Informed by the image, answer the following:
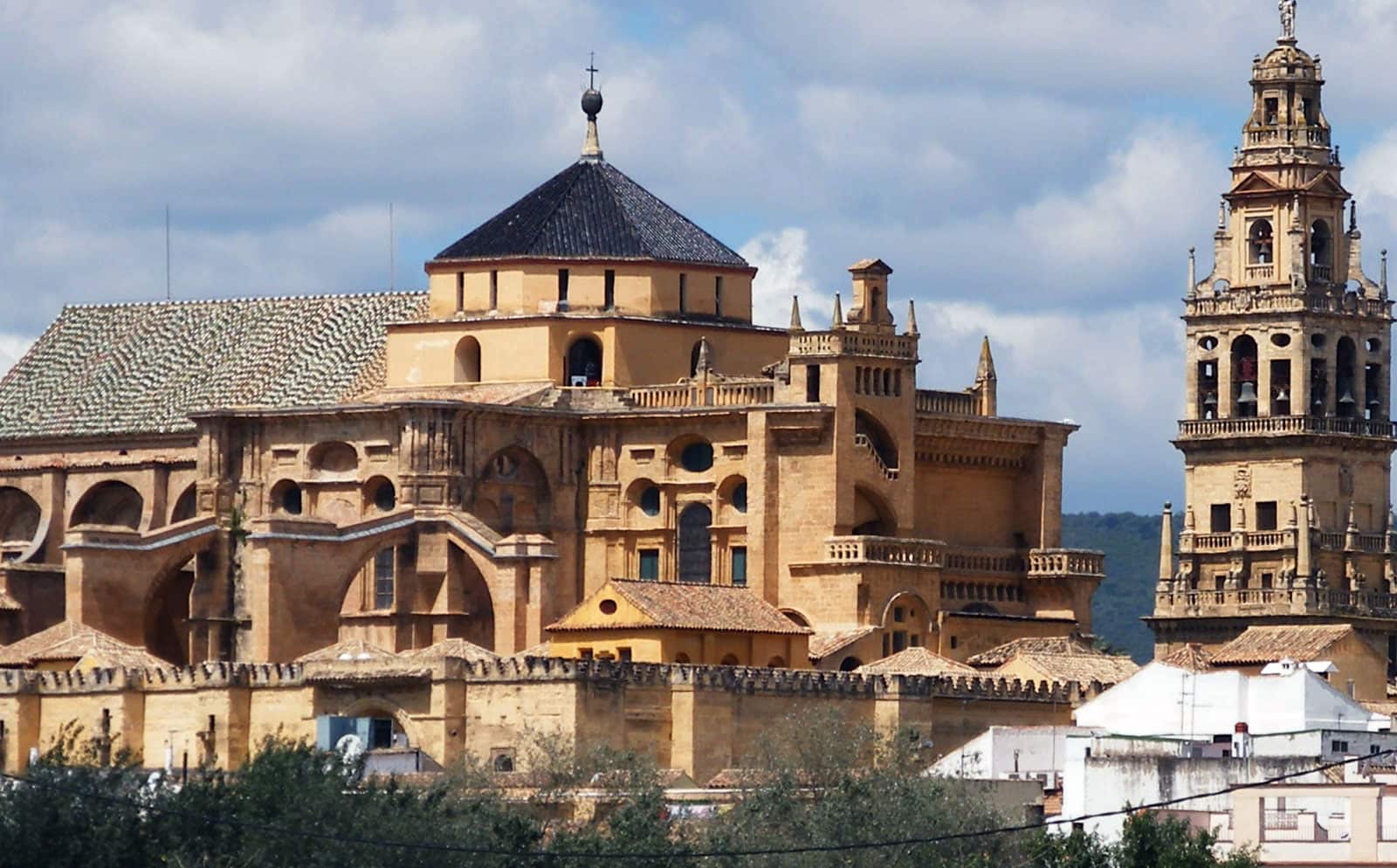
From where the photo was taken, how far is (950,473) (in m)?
118

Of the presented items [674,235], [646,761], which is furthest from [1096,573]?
[646,761]

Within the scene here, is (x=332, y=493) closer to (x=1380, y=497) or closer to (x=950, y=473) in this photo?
(x=950, y=473)

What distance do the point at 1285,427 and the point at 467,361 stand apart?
21.8 m

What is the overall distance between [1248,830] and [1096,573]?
98.2ft

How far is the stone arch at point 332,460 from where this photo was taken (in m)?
116

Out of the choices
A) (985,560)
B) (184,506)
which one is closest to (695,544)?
(985,560)

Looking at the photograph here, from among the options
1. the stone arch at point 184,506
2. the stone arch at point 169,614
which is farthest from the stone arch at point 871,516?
the stone arch at point 184,506

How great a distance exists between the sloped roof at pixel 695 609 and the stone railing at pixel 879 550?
1674 mm

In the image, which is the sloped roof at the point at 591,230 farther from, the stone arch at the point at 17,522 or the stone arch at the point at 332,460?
the stone arch at the point at 17,522

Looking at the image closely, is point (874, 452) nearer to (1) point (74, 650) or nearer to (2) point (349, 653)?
(2) point (349, 653)

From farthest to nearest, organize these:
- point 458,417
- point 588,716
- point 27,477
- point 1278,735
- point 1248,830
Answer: point 27,477 → point 458,417 → point 588,716 → point 1278,735 → point 1248,830

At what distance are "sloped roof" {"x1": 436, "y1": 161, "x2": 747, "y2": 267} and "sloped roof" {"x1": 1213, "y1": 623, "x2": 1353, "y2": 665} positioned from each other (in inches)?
535

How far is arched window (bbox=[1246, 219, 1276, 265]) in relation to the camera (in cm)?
13150

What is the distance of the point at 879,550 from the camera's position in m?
113
